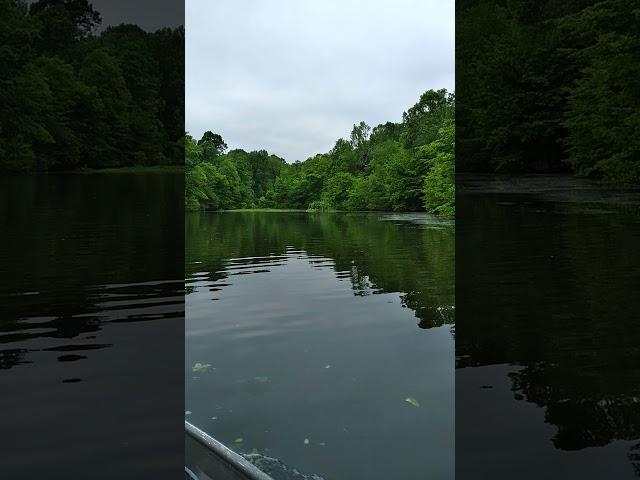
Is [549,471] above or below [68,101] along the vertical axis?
below

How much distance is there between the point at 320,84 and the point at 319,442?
53523 mm

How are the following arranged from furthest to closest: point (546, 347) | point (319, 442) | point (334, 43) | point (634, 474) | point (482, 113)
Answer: point (334, 43)
point (482, 113)
point (546, 347)
point (319, 442)
point (634, 474)

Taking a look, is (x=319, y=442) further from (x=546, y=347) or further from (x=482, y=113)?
(x=482, y=113)

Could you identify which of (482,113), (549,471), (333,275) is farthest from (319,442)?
(482,113)

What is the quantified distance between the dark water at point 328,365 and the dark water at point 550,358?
36cm

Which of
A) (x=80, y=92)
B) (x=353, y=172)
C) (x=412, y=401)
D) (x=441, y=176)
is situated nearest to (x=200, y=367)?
(x=412, y=401)

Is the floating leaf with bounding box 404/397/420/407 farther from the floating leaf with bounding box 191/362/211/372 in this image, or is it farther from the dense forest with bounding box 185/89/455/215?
the dense forest with bounding box 185/89/455/215

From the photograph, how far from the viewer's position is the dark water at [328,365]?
4051mm

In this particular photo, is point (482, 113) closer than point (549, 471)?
No

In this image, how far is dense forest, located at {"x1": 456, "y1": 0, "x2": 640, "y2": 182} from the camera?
612 inches

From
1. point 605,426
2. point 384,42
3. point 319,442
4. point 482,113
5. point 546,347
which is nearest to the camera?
point 605,426

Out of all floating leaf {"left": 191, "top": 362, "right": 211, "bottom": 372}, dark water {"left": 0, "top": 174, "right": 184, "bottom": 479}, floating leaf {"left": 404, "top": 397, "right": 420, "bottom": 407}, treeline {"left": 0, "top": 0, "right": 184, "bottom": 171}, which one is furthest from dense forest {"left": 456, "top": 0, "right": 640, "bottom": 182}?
floating leaf {"left": 191, "top": 362, "right": 211, "bottom": 372}

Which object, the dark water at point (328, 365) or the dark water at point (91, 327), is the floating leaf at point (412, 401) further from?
the dark water at point (91, 327)

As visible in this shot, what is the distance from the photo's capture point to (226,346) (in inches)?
277
